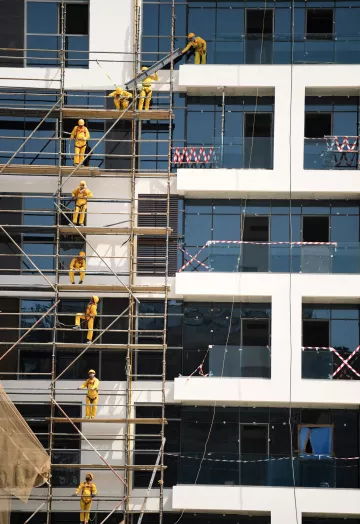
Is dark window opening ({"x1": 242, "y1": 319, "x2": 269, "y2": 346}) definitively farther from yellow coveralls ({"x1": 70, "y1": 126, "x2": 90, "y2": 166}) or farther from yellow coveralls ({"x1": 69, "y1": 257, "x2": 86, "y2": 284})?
yellow coveralls ({"x1": 70, "y1": 126, "x2": 90, "y2": 166})

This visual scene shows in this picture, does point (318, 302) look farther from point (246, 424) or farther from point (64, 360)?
point (64, 360)

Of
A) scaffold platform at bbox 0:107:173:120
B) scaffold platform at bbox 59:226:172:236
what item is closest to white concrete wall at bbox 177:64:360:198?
Result: scaffold platform at bbox 0:107:173:120

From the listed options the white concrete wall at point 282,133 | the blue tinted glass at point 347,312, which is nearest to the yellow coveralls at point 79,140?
the white concrete wall at point 282,133

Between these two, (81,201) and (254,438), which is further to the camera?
(254,438)

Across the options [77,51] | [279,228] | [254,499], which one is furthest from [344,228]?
[77,51]

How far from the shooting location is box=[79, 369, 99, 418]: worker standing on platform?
29641 millimetres

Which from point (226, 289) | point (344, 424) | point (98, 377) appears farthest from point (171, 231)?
point (344, 424)

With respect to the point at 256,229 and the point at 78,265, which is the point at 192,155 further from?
the point at 78,265

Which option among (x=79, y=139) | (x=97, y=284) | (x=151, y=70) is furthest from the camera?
(x=97, y=284)

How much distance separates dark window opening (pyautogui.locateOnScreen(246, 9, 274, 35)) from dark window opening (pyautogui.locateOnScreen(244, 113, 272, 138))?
2036 millimetres

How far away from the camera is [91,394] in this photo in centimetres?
2970

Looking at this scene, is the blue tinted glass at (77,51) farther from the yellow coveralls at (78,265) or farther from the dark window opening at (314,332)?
the dark window opening at (314,332)

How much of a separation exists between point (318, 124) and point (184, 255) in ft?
15.0

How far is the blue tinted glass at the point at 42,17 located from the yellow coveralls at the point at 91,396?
8.69 m
